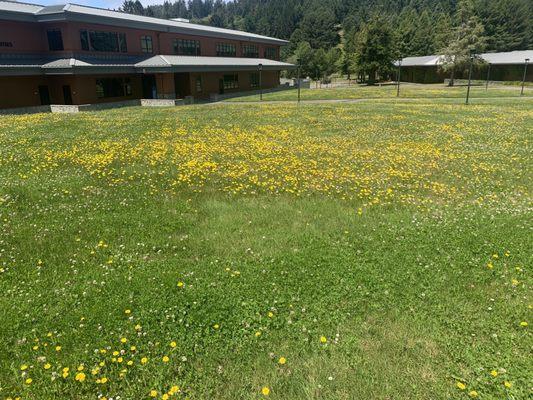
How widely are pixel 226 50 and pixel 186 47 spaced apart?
38.3ft

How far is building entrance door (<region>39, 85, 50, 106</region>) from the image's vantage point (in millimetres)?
40625

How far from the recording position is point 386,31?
83.8 metres

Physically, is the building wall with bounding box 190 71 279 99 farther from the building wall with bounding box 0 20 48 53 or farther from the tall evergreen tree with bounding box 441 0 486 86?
the tall evergreen tree with bounding box 441 0 486 86

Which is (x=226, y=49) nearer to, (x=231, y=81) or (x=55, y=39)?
(x=231, y=81)

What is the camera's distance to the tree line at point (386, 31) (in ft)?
273

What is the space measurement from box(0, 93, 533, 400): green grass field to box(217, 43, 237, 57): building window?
55.0 metres

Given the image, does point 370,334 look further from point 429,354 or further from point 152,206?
point 152,206

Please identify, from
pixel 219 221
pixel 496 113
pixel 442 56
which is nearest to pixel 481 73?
pixel 442 56

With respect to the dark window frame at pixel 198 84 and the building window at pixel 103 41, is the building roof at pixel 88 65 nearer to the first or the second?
the building window at pixel 103 41

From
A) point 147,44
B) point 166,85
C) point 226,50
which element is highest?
point 226,50

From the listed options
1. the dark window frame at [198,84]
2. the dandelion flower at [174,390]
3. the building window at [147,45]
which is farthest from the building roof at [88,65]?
the dandelion flower at [174,390]

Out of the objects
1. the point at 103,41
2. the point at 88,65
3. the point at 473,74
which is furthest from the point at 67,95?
the point at 473,74

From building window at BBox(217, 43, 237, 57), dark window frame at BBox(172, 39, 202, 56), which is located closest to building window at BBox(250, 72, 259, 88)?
building window at BBox(217, 43, 237, 57)

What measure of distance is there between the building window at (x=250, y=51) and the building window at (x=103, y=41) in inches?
1179
